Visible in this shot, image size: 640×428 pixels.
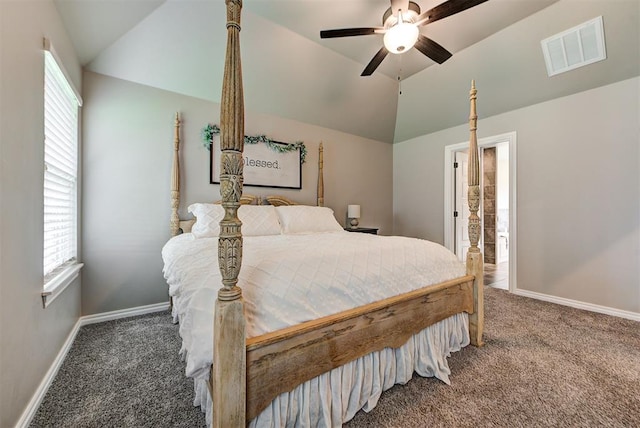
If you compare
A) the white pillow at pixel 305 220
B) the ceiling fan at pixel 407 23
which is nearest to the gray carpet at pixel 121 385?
the white pillow at pixel 305 220

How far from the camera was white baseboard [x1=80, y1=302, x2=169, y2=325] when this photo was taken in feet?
7.93

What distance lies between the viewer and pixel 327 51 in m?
3.03

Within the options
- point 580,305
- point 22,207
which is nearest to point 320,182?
point 22,207

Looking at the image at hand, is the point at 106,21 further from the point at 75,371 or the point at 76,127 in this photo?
the point at 75,371

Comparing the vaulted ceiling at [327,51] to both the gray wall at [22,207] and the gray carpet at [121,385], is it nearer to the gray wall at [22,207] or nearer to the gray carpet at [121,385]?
the gray wall at [22,207]

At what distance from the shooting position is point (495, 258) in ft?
17.4

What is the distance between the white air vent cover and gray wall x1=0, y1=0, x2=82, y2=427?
13.4ft

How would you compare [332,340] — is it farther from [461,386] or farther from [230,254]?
[461,386]

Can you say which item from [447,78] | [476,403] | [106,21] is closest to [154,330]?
[476,403]

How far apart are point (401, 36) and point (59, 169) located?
274 centimetres

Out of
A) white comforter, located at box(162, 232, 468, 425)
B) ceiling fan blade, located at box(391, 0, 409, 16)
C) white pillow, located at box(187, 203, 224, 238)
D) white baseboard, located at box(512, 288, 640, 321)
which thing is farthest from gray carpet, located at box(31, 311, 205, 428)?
white baseboard, located at box(512, 288, 640, 321)

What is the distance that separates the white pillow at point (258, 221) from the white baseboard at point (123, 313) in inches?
49.2

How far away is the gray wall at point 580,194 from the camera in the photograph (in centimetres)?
258

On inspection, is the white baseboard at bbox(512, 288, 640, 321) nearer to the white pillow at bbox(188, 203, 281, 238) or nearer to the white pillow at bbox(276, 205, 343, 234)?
the white pillow at bbox(276, 205, 343, 234)
